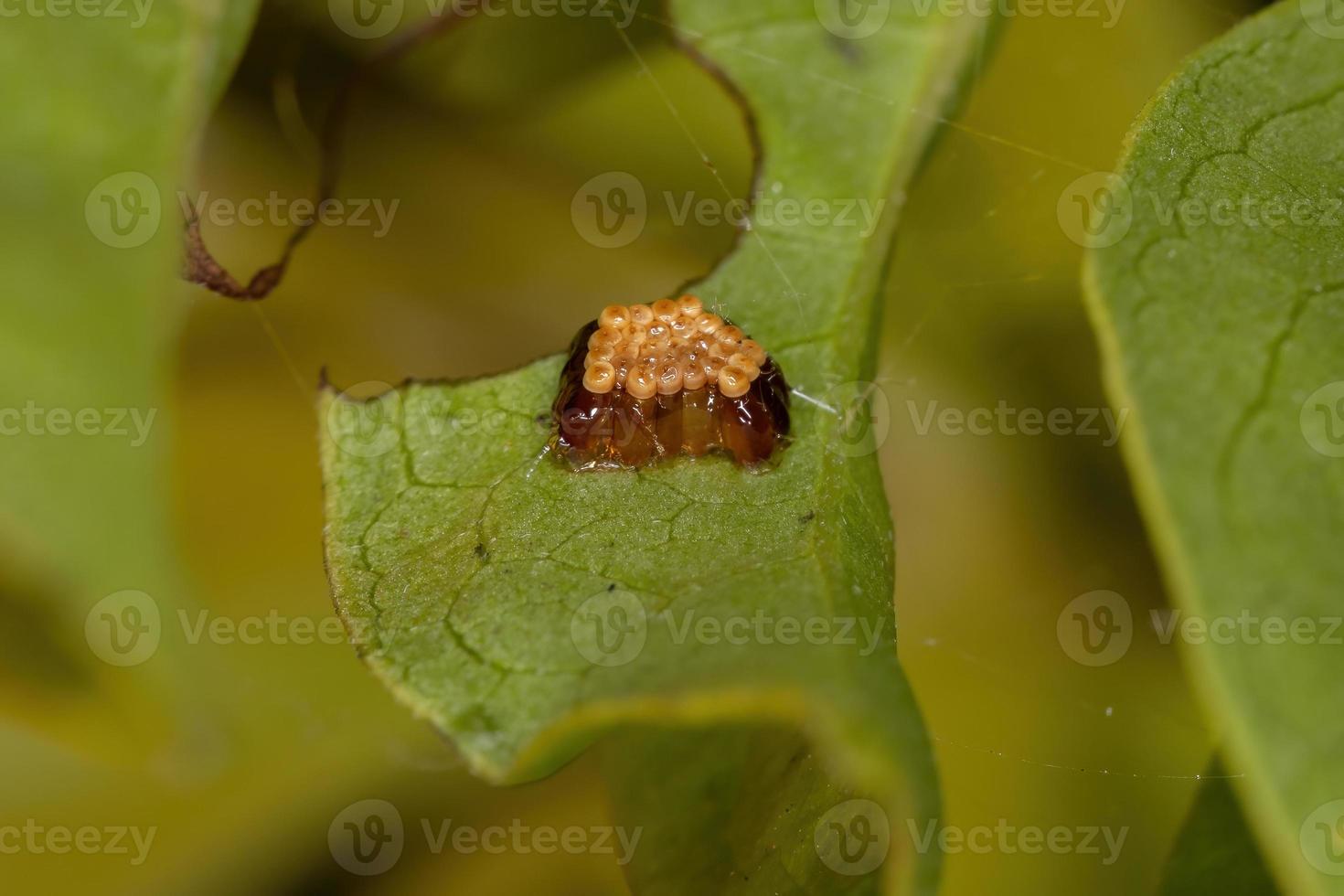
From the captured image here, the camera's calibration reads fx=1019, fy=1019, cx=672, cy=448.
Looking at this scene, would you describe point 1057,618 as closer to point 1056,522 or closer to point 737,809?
point 1056,522
